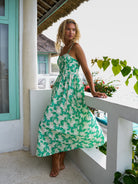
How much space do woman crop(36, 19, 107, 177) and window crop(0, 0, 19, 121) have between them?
84cm

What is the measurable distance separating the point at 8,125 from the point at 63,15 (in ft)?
8.21

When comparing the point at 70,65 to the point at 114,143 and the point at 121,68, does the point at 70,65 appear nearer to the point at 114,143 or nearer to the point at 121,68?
the point at 121,68

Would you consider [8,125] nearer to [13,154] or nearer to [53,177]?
[13,154]

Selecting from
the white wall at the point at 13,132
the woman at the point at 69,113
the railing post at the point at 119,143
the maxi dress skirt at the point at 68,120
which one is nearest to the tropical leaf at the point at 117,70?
the railing post at the point at 119,143

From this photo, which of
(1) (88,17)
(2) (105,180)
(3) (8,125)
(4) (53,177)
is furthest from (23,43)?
(1) (88,17)

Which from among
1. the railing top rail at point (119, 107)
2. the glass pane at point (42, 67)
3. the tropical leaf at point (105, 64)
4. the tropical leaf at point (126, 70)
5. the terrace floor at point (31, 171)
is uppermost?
the glass pane at point (42, 67)

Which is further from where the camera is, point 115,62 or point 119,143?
point 119,143

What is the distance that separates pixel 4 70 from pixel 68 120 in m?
1.30

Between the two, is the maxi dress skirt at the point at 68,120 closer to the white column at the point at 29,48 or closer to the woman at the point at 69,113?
the woman at the point at 69,113

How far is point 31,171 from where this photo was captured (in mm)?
2156

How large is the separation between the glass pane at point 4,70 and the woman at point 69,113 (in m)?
0.91

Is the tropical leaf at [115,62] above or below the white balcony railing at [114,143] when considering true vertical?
above

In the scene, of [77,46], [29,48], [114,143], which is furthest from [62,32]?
[114,143]

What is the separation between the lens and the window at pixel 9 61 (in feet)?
8.37
